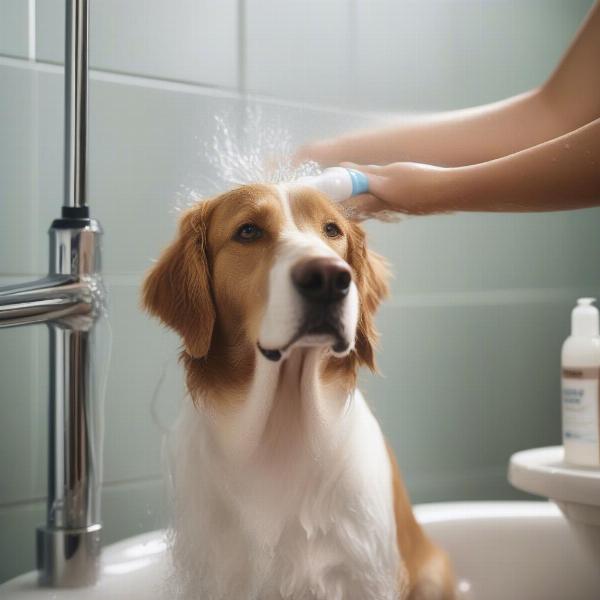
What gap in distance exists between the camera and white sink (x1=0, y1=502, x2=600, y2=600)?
0.93 m

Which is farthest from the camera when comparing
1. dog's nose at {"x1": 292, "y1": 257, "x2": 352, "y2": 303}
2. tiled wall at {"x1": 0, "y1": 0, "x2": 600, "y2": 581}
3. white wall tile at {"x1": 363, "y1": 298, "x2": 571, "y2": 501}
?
white wall tile at {"x1": 363, "y1": 298, "x2": 571, "y2": 501}

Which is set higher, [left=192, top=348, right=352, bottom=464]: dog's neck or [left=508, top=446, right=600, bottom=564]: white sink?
[left=192, top=348, right=352, bottom=464]: dog's neck

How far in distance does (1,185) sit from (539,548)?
78 cm

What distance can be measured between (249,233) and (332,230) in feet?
0.20

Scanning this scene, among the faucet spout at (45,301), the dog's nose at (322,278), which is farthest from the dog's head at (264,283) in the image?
the faucet spout at (45,301)

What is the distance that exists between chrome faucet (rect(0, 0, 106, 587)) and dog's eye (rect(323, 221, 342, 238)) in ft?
0.86

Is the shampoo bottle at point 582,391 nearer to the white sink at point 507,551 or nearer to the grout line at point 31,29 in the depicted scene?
the white sink at point 507,551

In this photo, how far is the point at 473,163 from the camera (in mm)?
576

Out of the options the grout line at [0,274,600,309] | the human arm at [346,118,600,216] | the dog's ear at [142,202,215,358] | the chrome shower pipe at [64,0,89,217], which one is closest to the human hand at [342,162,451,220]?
the human arm at [346,118,600,216]

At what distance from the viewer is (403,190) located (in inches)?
22.6

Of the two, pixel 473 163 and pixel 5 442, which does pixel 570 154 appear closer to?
pixel 473 163

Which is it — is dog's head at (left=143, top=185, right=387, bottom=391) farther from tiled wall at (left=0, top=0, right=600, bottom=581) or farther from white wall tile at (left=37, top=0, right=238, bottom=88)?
white wall tile at (left=37, top=0, right=238, bottom=88)

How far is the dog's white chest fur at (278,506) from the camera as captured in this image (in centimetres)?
64

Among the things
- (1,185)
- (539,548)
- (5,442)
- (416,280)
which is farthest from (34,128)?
(539,548)
